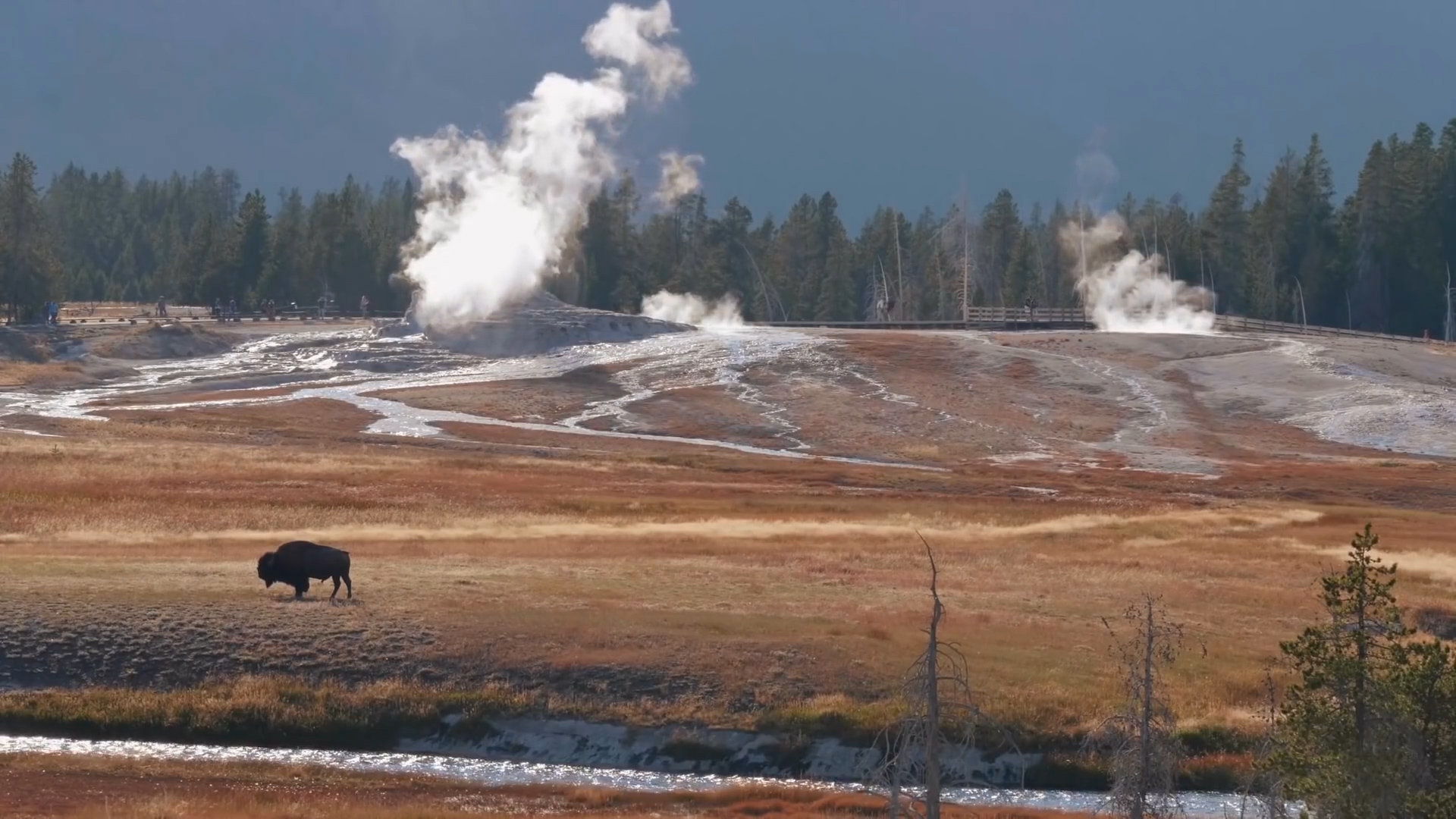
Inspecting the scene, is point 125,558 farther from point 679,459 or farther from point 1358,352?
point 1358,352

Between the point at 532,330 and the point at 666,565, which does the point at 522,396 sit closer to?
the point at 532,330

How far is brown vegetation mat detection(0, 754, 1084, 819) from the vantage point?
24859 millimetres

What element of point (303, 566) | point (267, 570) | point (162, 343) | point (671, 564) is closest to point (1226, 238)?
point (162, 343)

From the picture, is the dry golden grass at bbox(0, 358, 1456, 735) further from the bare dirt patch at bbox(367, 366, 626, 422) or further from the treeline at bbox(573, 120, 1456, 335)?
the treeline at bbox(573, 120, 1456, 335)

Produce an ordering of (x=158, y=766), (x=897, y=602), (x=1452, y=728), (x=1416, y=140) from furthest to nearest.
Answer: (x=1416, y=140), (x=897, y=602), (x=158, y=766), (x=1452, y=728)

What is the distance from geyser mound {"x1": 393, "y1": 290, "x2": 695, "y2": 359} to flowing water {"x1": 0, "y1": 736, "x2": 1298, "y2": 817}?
9953 cm

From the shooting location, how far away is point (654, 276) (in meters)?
188

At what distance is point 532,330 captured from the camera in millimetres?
130625

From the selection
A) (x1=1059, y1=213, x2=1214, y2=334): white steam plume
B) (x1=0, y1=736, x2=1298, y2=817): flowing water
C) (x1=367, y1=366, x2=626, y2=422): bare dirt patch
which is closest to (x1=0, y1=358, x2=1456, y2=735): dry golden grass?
(x1=0, y1=736, x2=1298, y2=817): flowing water

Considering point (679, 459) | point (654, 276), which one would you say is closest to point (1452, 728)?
point (679, 459)

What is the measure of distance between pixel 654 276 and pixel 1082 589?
147m

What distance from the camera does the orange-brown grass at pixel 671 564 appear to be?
107 ft

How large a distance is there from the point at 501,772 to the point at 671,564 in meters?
16.4

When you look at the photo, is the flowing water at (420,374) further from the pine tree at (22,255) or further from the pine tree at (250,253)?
the pine tree at (250,253)
